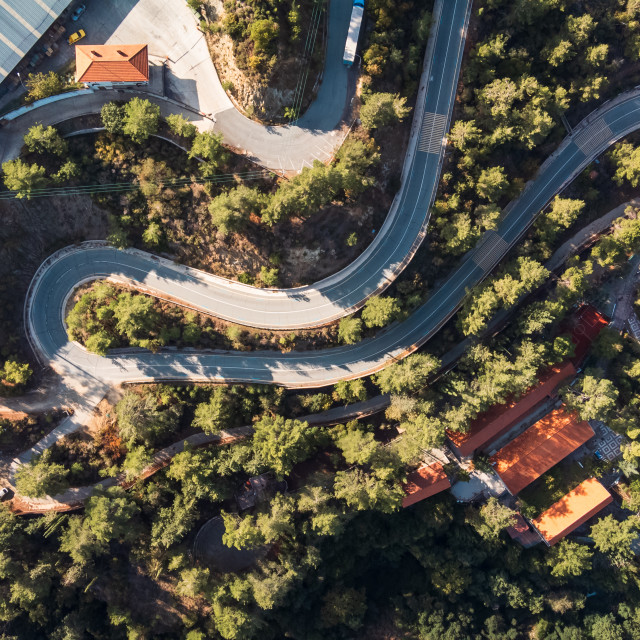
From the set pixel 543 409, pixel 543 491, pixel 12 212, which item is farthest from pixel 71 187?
pixel 543 491

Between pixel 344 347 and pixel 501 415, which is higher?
pixel 344 347

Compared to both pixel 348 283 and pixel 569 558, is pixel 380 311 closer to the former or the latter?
pixel 348 283


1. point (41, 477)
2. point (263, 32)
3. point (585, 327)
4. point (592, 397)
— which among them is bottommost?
point (41, 477)

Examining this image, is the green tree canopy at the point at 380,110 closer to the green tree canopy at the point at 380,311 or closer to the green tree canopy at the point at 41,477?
the green tree canopy at the point at 380,311

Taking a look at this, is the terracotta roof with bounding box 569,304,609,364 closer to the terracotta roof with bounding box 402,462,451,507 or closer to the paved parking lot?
the terracotta roof with bounding box 402,462,451,507

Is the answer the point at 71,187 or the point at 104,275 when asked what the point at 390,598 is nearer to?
the point at 104,275

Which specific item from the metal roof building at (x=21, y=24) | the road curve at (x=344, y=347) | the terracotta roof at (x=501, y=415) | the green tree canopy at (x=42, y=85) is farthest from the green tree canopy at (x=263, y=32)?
the terracotta roof at (x=501, y=415)

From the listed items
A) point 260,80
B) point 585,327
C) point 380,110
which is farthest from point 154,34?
point 585,327
